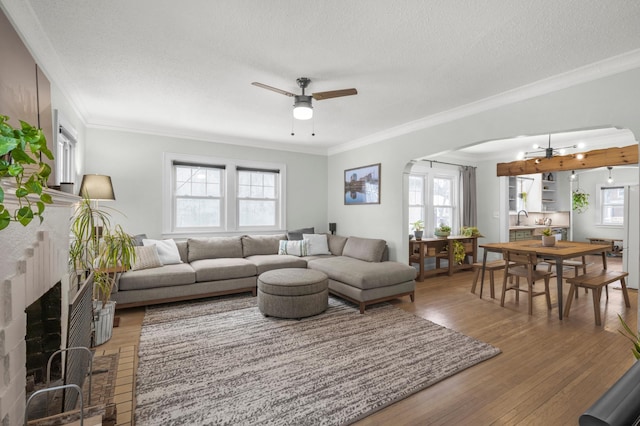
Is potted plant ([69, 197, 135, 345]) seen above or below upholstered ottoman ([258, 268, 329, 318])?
above

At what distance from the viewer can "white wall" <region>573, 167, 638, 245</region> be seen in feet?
25.0

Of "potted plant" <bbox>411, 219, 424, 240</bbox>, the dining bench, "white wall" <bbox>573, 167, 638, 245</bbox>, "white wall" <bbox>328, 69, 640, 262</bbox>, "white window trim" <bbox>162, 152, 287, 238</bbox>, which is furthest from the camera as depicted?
"white wall" <bbox>573, 167, 638, 245</bbox>

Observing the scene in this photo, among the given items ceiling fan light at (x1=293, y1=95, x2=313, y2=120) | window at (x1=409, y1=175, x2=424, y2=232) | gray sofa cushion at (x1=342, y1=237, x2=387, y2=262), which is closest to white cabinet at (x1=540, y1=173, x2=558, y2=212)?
window at (x1=409, y1=175, x2=424, y2=232)

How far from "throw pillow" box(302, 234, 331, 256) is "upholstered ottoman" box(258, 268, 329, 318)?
1656 millimetres

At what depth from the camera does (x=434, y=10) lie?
1938 millimetres

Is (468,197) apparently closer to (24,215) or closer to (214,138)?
(214,138)

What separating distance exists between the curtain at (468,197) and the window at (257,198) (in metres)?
4.04

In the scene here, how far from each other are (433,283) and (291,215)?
9.37ft

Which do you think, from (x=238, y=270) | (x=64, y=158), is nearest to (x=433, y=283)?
(x=238, y=270)

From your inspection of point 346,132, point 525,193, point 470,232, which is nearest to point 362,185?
point 346,132

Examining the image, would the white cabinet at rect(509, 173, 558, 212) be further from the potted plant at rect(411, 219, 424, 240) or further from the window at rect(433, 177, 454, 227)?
the potted plant at rect(411, 219, 424, 240)

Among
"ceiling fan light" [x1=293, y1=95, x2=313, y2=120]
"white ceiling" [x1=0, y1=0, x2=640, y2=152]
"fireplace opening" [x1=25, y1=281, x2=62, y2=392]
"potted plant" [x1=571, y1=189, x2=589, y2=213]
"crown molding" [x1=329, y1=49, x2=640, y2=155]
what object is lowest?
"fireplace opening" [x1=25, y1=281, x2=62, y2=392]

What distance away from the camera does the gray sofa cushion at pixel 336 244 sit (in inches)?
209

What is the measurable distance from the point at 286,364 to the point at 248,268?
212cm
